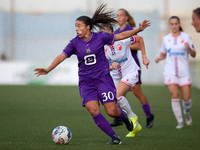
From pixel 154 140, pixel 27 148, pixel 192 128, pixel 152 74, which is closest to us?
pixel 27 148

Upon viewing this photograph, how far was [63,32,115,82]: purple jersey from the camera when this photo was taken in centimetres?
526

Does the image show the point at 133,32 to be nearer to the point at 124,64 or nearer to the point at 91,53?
the point at 91,53

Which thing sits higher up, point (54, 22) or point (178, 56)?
point (54, 22)

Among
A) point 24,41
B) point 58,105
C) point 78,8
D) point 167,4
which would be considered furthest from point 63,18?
point 58,105

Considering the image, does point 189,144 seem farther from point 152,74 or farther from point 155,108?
point 152,74

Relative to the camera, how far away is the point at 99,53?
531 centimetres

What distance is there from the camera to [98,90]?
17.3 feet

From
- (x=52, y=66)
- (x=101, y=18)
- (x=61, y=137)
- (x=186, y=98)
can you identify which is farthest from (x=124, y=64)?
(x=61, y=137)

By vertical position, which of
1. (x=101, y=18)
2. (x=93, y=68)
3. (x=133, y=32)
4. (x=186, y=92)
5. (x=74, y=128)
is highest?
(x=101, y=18)

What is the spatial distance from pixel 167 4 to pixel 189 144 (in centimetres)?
1592

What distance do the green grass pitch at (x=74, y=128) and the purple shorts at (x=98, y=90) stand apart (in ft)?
2.06

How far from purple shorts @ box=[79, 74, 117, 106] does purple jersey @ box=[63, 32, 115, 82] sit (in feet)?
0.23

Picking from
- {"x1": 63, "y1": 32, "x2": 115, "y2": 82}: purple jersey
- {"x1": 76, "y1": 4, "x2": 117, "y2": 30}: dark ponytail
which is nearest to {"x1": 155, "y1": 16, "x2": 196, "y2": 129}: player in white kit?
{"x1": 76, "y1": 4, "x2": 117, "y2": 30}: dark ponytail

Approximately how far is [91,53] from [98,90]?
0.52 metres
